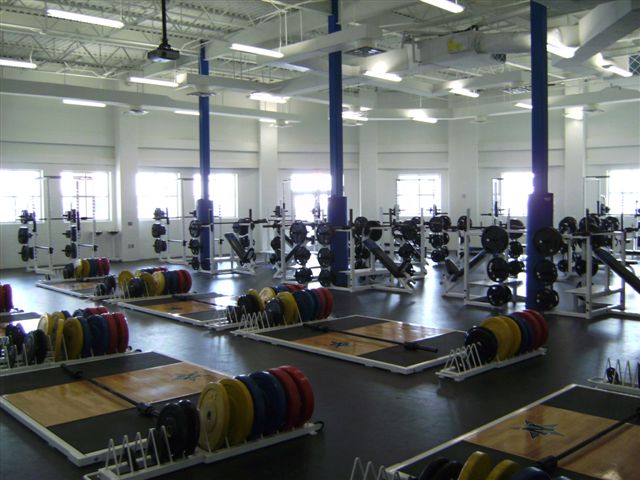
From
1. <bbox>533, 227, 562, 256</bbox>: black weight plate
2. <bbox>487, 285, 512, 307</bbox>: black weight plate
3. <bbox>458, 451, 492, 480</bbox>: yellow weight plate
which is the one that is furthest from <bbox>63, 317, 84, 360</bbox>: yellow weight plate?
<bbox>533, 227, 562, 256</bbox>: black weight plate

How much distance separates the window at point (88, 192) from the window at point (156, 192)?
642 millimetres

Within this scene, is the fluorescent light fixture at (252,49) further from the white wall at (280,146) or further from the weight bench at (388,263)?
the white wall at (280,146)

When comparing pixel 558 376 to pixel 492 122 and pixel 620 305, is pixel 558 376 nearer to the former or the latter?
pixel 620 305

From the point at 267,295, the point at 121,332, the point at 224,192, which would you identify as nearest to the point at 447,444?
the point at 121,332

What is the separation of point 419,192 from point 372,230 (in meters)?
6.24

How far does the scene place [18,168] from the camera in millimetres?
11797

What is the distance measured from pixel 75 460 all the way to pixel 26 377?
5.60ft

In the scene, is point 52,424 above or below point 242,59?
below

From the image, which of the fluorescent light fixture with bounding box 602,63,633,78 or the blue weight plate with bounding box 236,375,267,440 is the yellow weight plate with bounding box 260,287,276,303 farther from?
the fluorescent light fixture with bounding box 602,63,633,78

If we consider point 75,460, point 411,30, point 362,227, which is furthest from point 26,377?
point 411,30

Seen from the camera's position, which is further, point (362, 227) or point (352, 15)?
point (362, 227)

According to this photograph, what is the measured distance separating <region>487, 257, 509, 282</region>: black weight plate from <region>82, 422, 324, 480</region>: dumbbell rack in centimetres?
452

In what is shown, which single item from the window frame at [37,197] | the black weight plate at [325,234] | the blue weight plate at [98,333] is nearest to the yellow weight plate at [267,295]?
the blue weight plate at [98,333]

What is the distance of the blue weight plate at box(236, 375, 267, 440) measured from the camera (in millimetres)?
3160
